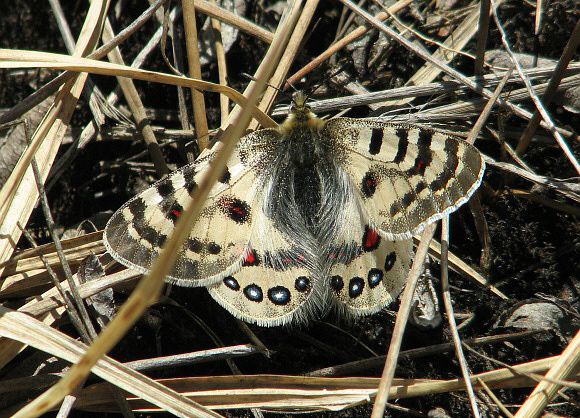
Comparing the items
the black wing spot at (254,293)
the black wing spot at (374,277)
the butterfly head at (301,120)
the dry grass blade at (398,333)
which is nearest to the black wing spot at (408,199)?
the dry grass blade at (398,333)

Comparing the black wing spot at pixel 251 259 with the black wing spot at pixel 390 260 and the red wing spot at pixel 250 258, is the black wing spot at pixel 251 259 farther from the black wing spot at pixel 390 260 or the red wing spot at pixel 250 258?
the black wing spot at pixel 390 260

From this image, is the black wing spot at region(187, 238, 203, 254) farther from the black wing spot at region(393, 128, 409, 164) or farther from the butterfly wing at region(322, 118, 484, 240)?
the black wing spot at region(393, 128, 409, 164)

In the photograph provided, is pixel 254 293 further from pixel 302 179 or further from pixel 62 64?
pixel 62 64

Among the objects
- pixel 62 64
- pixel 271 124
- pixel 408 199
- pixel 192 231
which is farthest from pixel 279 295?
pixel 62 64

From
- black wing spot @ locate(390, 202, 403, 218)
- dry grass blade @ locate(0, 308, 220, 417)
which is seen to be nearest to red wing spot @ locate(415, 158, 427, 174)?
black wing spot @ locate(390, 202, 403, 218)

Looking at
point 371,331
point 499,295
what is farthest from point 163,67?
point 499,295
